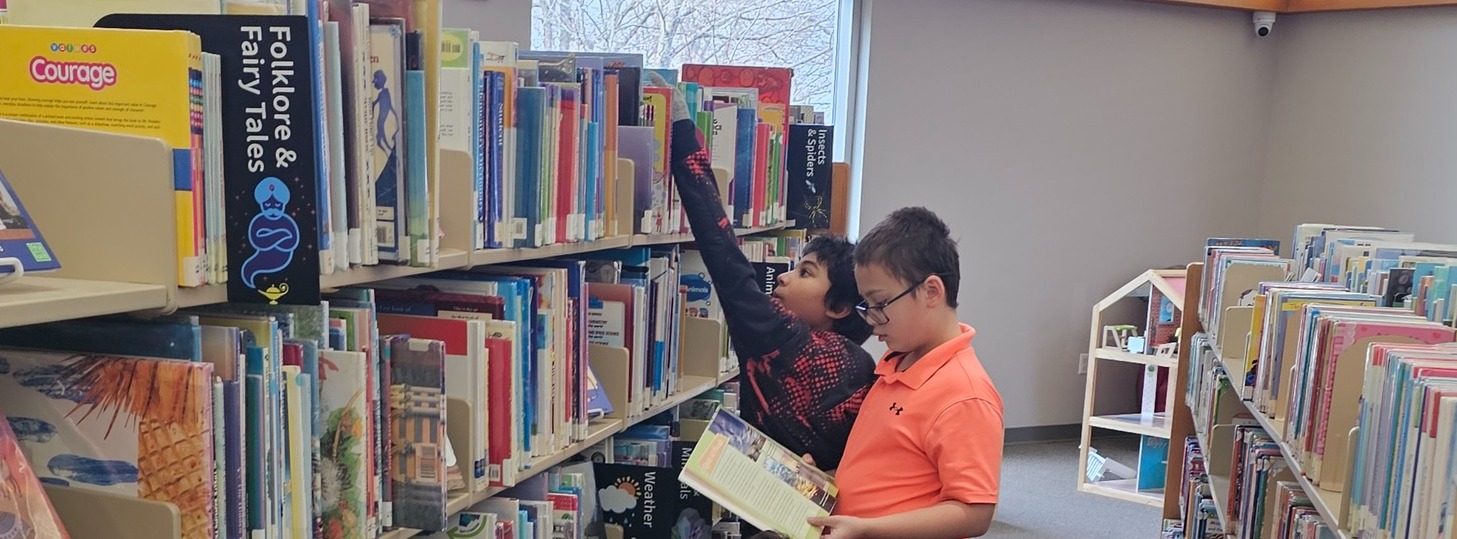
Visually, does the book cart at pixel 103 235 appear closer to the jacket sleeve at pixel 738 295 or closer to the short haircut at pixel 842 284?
the jacket sleeve at pixel 738 295

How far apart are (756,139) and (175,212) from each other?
188cm

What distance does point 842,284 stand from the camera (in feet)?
7.47

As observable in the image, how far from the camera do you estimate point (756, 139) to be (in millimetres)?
2812

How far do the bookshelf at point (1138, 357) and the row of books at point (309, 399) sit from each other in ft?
11.6

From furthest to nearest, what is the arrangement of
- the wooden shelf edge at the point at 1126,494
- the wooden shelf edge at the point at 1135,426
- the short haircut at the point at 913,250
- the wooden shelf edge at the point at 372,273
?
1. the wooden shelf edge at the point at 1135,426
2. the wooden shelf edge at the point at 1126,494
3. the short haircut at the point at 913,250
4. the wooden shelf edge at the point at 372,273

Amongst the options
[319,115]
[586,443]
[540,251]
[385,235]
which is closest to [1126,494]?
[586,443]

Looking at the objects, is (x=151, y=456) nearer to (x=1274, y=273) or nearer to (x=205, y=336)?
→ (x=205, y=336)

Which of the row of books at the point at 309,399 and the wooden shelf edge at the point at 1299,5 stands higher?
the wooden shelf edge at the point at 1299,5

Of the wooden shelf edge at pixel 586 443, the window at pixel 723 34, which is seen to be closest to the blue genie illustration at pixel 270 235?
the wooden shelf edge at pixel 586 443

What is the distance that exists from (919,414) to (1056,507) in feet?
9.82

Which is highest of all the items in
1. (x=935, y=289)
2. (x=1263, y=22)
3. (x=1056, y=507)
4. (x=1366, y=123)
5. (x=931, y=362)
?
(x=1263, y=22)

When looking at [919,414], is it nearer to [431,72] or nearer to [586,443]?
[586,443]

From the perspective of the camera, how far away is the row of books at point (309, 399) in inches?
43.0

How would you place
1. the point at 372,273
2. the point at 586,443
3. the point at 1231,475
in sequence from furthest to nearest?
1. the point at 1231,475
2. the point at 586,443
3. the point at 372,273
